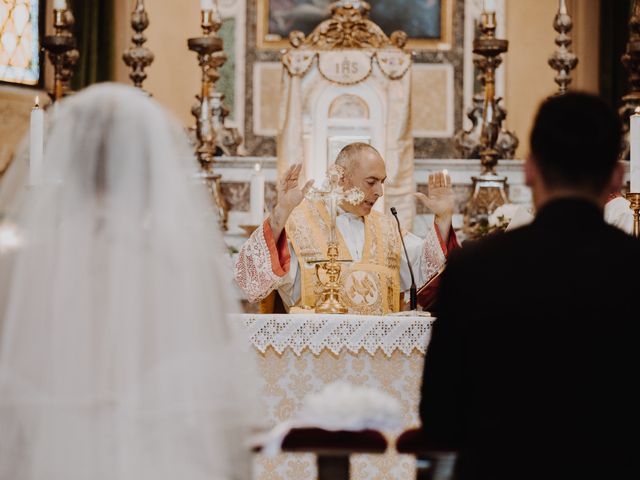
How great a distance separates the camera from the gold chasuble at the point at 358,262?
6.27 m

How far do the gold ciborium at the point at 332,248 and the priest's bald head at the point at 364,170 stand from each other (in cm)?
7

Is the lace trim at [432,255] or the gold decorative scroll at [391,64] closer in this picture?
the lace trim at [432,255]

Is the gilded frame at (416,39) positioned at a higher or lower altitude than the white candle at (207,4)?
higher

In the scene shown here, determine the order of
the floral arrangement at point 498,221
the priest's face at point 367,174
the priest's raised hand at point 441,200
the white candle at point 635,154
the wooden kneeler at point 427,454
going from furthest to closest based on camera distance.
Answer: the floral arrangement at point 498,221, the priest's face at point 367,174, the priest's raised hand at point 441,200, the white candle at point 635,154, the wooden kneeler at point 427,454

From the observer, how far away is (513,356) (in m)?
2.71

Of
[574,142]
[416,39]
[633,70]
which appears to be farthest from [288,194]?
[416,39]

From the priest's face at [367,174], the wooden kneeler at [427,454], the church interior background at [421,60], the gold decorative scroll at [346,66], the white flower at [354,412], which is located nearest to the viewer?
the wooden kneeler at [427,454]

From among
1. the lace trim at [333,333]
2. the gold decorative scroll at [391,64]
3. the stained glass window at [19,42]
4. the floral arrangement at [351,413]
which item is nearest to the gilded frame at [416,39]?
the stained glass window at [19,42]

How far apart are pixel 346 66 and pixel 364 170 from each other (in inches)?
116

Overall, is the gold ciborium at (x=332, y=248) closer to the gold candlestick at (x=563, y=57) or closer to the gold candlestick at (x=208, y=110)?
the gold candlestick at (x=208, y=110)

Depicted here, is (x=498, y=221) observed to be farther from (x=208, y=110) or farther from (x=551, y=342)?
(x=551, y=342)

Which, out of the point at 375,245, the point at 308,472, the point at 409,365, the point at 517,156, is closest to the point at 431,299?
the point at 375,245

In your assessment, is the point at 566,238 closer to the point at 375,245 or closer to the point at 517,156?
the point at 375,245

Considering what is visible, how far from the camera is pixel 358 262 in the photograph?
21.1 ft
